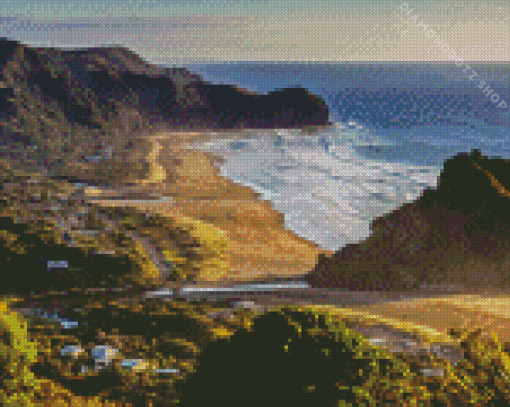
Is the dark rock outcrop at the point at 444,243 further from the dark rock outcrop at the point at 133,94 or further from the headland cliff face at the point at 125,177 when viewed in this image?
the dark rock outcrop at the point at 133,94

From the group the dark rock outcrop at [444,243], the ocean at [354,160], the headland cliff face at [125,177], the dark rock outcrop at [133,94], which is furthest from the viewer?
the dark rock outcrop at [133,94]

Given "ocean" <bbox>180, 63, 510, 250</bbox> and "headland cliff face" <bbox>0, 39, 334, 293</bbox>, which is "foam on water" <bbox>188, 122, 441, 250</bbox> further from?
"headland cliff face" <bbox>0, 39, 334, 293</bbox>

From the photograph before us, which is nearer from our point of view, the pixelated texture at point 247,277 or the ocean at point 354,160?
the pixelated texture at point 247,277

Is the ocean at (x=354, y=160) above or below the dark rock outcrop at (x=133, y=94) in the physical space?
below

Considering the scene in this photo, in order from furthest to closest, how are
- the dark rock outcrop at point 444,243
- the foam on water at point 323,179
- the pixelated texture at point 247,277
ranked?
the foam on water at point 323,179 < the dark rock outcrop at point 444,243 < the pixelated texture at point 247,277

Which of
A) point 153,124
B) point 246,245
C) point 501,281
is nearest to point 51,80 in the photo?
point 153,124

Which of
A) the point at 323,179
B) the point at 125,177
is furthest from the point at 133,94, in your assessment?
the point at 323,179

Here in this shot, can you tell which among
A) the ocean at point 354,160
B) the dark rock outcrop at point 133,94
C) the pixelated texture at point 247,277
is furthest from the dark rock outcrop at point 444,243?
the dark rock outcrop at point 133,94

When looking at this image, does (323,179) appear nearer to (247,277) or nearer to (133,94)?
(247,277)
